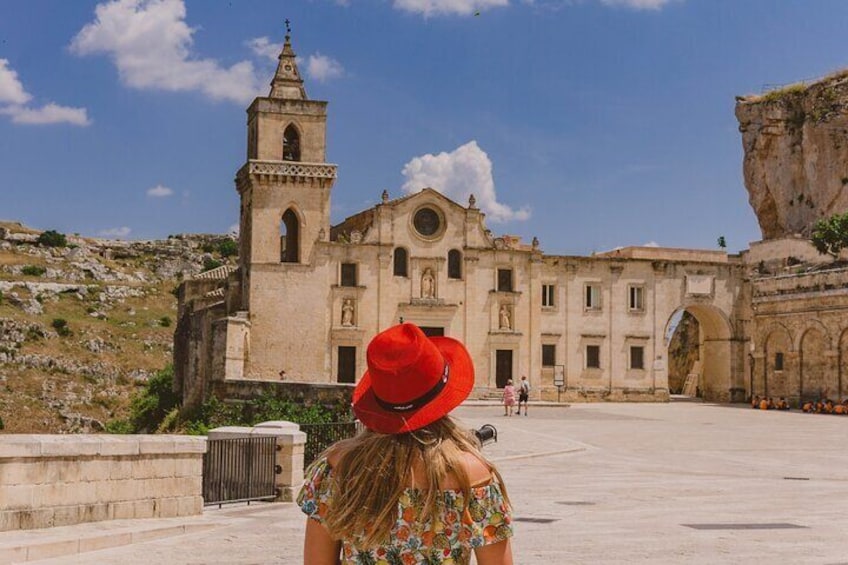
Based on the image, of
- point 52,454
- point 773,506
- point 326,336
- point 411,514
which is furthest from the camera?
point 326,336

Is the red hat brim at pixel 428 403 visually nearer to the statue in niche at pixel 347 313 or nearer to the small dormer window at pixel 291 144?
the statue in niche at pixel 347 313

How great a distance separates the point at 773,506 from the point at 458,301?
33214mm

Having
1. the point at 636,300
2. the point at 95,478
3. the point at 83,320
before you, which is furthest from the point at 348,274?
the point at 83,320

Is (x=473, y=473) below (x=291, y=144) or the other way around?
below

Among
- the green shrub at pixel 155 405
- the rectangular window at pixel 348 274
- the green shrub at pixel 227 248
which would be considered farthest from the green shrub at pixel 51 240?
the rectangular window at pixel 348 274

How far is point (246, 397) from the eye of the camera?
36906mm

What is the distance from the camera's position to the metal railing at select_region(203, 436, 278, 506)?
15.7m

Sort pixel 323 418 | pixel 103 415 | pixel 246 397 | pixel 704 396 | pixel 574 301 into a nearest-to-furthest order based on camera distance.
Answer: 1. pixel 323 418
2. pixel 246 397
3. pixel 574 301
4. pixel 704 396
5. pixel 103 415

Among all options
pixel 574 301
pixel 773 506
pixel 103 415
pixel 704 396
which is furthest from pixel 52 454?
pixel 103 415

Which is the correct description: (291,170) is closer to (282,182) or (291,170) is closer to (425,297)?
(282,182)

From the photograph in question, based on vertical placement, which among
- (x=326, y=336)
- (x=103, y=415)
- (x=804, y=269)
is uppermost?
(x=804, y=269)

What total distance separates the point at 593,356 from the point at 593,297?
2.85 meters

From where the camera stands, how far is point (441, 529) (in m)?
3.40

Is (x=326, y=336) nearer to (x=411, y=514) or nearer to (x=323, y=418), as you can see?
(x=323, y=418)
